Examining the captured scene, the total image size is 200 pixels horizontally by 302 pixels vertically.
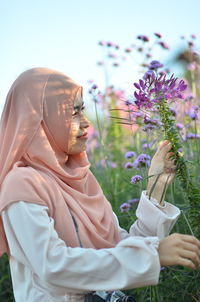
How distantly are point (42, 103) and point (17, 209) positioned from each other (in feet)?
1.35

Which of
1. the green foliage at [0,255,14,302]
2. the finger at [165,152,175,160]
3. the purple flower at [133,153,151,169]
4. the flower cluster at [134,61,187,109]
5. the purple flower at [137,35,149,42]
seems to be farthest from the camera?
the purple flower at [137,35,149,42]

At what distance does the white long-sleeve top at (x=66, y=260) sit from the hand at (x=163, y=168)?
1.03 ft

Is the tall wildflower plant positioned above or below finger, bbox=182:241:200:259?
above

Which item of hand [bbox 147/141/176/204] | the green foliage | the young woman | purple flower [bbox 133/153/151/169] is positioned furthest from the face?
the green foliage

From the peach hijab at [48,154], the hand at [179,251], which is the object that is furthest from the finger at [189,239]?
the peach hijab at [48,154]

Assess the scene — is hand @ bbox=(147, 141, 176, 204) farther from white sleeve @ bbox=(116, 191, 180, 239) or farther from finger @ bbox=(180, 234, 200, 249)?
finger @ bbox=(180, 234, 200, 249)

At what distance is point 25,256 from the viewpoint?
183cm

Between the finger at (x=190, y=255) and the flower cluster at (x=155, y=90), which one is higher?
the flower cluster at (x=155, y=90)

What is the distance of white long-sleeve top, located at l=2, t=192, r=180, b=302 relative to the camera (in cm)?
169

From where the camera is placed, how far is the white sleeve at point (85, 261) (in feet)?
5.54

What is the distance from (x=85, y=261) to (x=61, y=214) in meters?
0.23

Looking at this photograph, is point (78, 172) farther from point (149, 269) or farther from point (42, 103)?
point (149, 269)

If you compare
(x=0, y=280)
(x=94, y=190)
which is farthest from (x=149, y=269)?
(x=0, y=280)

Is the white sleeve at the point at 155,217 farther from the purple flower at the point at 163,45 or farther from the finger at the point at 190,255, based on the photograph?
the purple flower at the point at 163,45
